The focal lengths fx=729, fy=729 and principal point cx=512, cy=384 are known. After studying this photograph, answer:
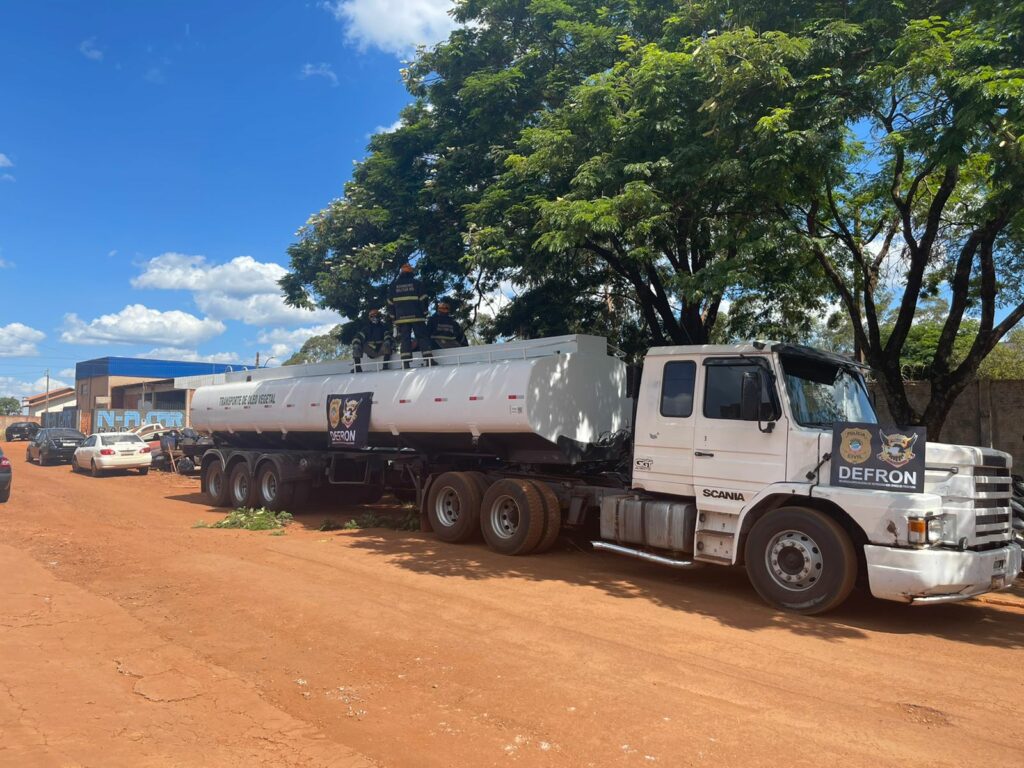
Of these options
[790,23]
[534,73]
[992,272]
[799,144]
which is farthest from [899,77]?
[534,73]

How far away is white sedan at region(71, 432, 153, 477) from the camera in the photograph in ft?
76.9

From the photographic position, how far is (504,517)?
396 inches

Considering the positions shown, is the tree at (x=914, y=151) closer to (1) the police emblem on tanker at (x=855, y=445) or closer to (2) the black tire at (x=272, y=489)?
(1) the police emblem on tanker at (x=855, y=445)

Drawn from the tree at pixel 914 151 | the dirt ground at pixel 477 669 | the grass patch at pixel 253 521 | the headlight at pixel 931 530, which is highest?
the tree at pixel 914 151

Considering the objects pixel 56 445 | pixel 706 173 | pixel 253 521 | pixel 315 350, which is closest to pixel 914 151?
pixel 706 173

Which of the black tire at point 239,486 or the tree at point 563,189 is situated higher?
the tree at point 563,189

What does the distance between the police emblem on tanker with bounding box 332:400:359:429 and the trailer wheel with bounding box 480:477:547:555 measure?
3.48 meters

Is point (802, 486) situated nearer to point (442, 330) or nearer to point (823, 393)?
point (823, 393)

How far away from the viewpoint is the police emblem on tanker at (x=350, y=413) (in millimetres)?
12617

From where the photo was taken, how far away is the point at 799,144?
8.90 meters

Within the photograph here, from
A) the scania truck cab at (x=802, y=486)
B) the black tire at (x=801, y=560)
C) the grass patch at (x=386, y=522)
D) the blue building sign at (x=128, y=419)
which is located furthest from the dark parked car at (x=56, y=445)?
the black tire at (x=801, y=560)

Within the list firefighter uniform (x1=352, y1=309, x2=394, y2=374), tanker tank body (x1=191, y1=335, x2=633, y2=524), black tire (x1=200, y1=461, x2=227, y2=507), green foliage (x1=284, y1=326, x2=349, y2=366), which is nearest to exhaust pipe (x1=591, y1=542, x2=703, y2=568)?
tanker tank body (x1=191, y1=335, x2=633, y2=524)

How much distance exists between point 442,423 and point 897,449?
624 centimetres

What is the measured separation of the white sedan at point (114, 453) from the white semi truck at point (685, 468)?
46.0 ft
